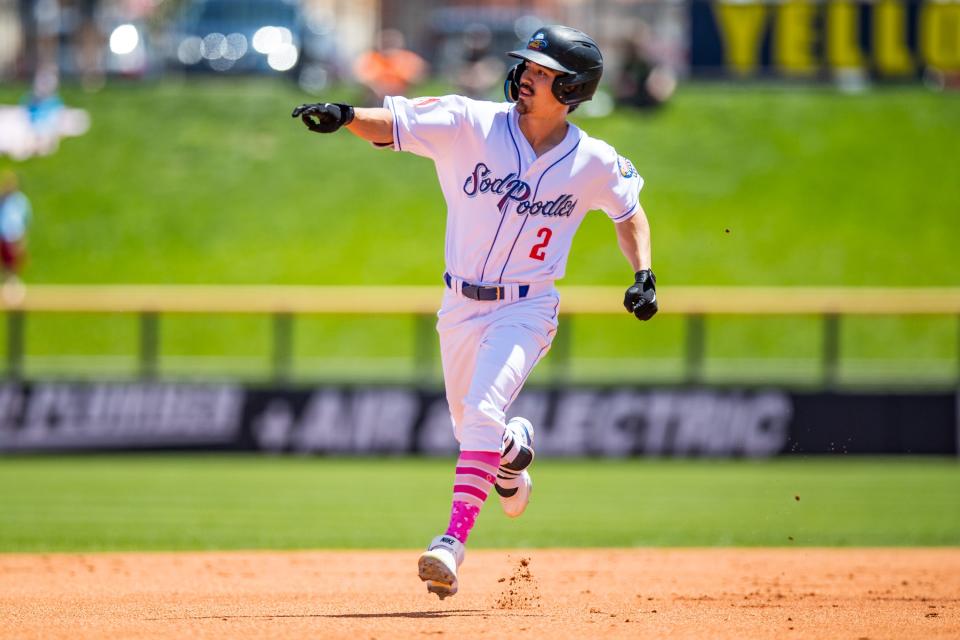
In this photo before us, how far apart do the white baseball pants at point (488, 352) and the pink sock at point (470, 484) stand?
0.04 meters

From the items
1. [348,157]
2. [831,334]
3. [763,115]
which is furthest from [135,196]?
[831,334]

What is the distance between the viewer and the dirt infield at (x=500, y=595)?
5.46m

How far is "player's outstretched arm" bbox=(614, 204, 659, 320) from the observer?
6.14m

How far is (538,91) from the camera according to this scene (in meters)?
6.24

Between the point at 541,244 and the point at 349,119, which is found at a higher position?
the point at 349,119

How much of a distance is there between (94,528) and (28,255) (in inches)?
563

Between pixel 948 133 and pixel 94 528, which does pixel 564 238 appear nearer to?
pixel 94 528

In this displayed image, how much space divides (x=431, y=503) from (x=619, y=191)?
561 cm

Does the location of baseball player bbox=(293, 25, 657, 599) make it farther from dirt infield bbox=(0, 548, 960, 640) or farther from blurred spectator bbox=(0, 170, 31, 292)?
blurred spectator bbox=(0, 170, 31, 292)

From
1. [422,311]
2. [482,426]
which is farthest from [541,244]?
[422,311]

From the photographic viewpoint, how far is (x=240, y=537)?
9.62 m

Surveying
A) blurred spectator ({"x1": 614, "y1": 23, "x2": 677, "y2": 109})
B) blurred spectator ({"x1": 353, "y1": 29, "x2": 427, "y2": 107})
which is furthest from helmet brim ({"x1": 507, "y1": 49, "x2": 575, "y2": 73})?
blurred spectator ({"x1": 614, "y1": 23, "x2": 677, "y2": 109})

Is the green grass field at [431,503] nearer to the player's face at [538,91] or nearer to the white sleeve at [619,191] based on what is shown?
the white sleeve at [619,191]

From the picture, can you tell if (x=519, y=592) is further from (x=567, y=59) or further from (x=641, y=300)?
(x=567, y=59)
